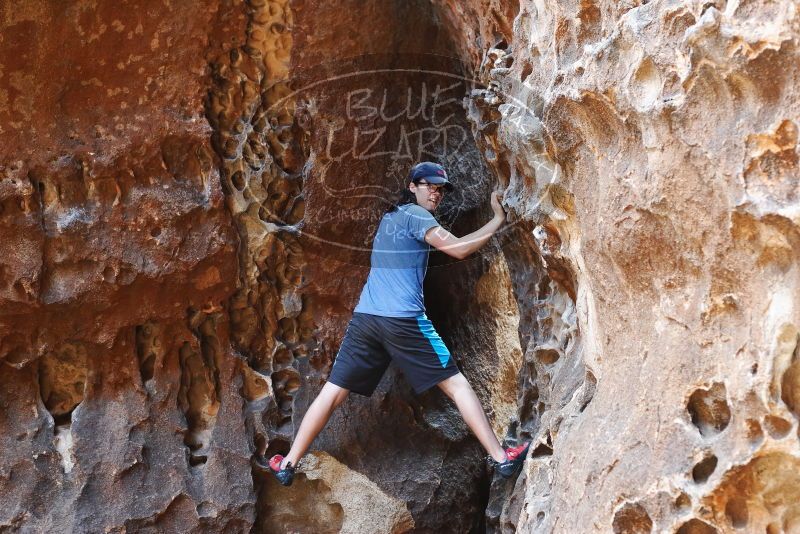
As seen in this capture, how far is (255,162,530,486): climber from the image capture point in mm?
3348

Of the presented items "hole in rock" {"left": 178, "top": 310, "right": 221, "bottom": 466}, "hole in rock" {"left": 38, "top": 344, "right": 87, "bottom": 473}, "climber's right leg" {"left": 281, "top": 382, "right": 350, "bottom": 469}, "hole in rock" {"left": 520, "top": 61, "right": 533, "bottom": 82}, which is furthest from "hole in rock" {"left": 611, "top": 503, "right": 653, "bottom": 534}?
"hole in rock" {"left": 38, "top": 344, "right": 87, "bottom": 473}

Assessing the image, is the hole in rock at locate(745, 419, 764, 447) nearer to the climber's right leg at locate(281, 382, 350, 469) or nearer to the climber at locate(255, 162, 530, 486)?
the climber at locate(255, 162, 530, 486)

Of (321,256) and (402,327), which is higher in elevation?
(321,256)

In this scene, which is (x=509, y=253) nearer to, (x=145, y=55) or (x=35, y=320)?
(x=145, y=55)

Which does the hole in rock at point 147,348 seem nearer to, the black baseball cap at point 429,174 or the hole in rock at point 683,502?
the black baseball cap at point 429,174

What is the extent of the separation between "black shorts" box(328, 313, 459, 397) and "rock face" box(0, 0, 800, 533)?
402 mm

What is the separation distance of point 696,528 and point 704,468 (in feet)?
0.49

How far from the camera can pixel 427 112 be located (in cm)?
413

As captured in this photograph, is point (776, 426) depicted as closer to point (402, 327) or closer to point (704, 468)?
point (704, 468)

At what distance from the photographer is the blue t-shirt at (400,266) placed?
Result: 340cm

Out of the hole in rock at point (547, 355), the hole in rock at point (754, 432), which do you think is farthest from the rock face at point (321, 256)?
the hole in rock at point (754, 432)

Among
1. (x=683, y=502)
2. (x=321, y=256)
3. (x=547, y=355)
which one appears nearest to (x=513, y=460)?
(x=547, y=355)

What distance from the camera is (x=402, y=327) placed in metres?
3.37

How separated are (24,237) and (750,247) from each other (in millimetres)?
2588
